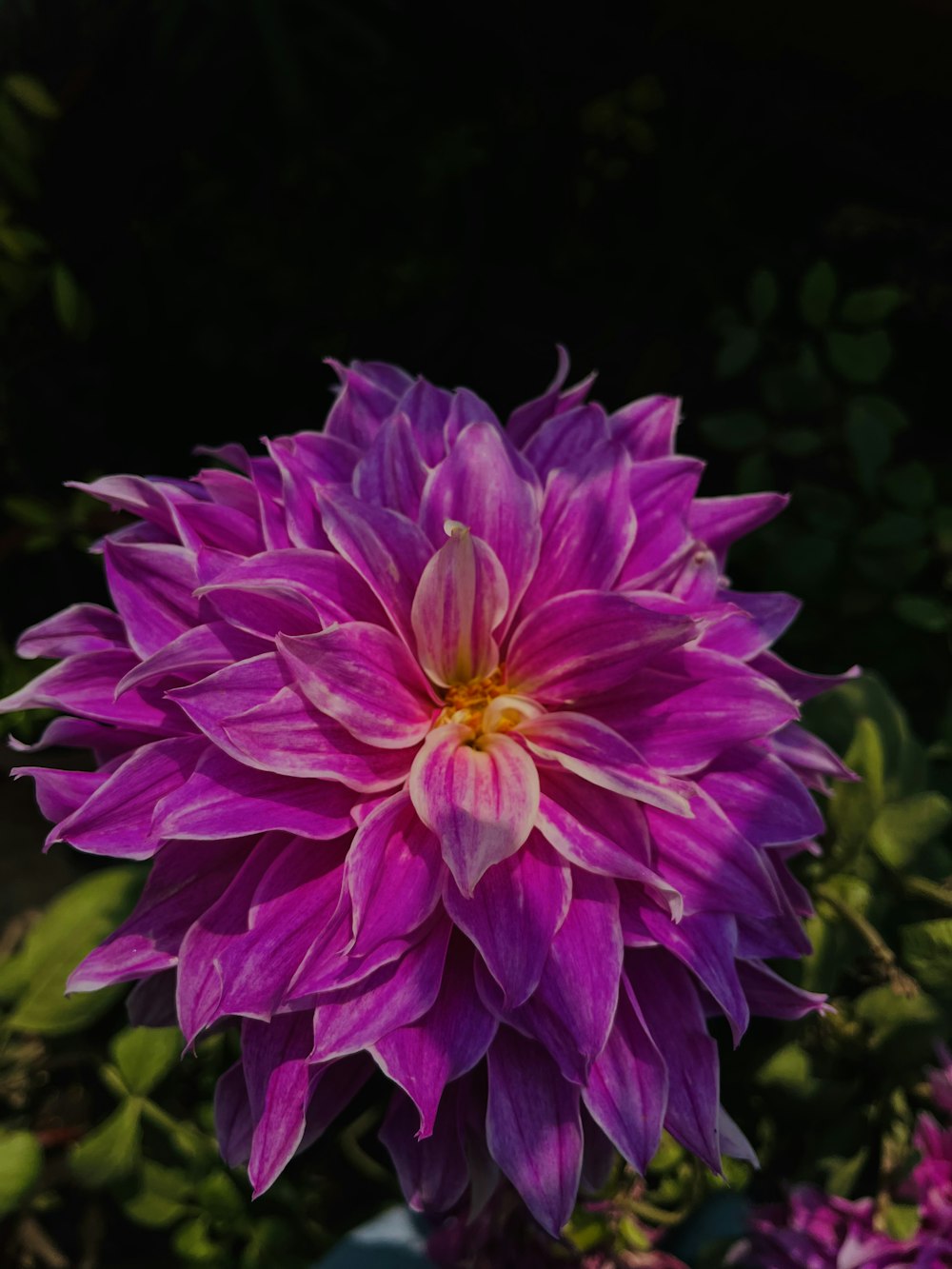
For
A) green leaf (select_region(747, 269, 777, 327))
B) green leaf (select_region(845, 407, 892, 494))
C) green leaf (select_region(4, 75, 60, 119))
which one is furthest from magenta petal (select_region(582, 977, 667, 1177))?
green leaf (select_region(4, 75, 60, 119))

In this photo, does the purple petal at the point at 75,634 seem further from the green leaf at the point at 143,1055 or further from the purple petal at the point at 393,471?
the green leaf at the point at 143,1055

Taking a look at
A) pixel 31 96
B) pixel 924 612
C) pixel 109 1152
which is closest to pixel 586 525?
pixel 924 612

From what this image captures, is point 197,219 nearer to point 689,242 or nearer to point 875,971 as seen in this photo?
point 689,242

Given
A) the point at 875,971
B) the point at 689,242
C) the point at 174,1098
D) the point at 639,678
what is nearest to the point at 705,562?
the point at 639,678

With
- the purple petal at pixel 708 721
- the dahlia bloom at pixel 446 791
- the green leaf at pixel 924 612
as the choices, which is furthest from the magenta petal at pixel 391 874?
the green leaf at pixel 924 612

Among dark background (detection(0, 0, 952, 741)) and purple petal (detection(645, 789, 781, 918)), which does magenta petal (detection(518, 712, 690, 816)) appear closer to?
purple petal (detection(645, 789, 781, 918))

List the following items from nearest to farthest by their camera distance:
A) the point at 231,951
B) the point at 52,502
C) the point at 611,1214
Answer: the point at 231,951 → the point at 611,1214 → the point at 52,502

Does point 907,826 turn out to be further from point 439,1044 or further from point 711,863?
point 439,1044
